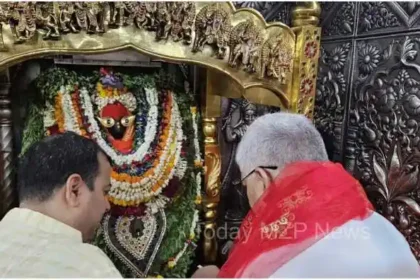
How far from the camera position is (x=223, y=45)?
138cm

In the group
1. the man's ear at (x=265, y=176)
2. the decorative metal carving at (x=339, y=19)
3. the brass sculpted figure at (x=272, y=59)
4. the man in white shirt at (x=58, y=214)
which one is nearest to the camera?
the man in white shirt at (x=58, y=214)

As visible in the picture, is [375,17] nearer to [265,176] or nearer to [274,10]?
[274,10]

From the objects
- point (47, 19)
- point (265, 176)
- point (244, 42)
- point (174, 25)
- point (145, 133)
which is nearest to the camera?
point (265, 176)

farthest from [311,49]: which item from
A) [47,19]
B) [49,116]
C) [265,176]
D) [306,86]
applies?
[49,116]

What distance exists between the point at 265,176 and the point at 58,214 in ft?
1.45

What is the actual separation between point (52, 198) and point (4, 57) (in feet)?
1.71

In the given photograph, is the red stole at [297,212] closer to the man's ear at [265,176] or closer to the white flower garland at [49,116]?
the man's ear at [265,176]

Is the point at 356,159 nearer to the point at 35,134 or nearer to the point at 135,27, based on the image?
the point at 135,27

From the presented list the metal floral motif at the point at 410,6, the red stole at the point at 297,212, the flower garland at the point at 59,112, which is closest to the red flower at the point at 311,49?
the metal floral motif at the point at 410,6

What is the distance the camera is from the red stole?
34.3 inches

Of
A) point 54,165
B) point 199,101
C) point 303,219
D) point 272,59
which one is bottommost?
point 303,219

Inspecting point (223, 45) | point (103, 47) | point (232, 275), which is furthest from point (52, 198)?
point (223, 45)

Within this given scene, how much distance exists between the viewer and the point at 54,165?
33.7 inches

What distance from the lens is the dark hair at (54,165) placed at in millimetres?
854
